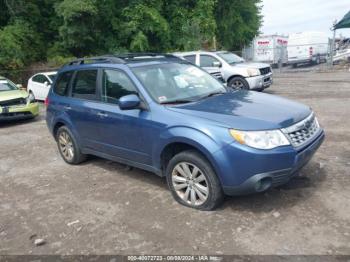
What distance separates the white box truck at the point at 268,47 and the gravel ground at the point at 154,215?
72.4ft

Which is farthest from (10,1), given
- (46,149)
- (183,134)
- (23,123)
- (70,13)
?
(183,134)

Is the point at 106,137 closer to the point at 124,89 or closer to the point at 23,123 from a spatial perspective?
the point at 124,89

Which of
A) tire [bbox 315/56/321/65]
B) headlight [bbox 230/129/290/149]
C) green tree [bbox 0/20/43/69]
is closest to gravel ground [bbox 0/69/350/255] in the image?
headlight [bbox 230/129/290/149]

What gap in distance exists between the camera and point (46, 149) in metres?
7.91

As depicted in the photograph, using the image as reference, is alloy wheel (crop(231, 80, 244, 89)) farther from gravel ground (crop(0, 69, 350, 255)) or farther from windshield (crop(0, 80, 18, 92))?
windshield (crop(0, 80, 18, 92))

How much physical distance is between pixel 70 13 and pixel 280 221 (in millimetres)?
19077

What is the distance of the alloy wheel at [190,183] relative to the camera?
172 inches

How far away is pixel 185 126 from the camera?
431 cm

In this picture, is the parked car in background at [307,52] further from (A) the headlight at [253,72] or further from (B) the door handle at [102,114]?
(B) the door handle at [102,114]

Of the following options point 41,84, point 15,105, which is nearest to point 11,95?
point 15,105

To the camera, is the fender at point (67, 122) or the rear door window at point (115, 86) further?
the fender at point (67, 122)

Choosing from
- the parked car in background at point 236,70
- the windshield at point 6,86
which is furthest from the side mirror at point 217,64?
→ the windshield at point 6,86

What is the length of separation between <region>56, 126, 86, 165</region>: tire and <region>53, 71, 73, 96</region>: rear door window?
60cm

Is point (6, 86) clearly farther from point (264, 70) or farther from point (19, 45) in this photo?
point (19, 45)
